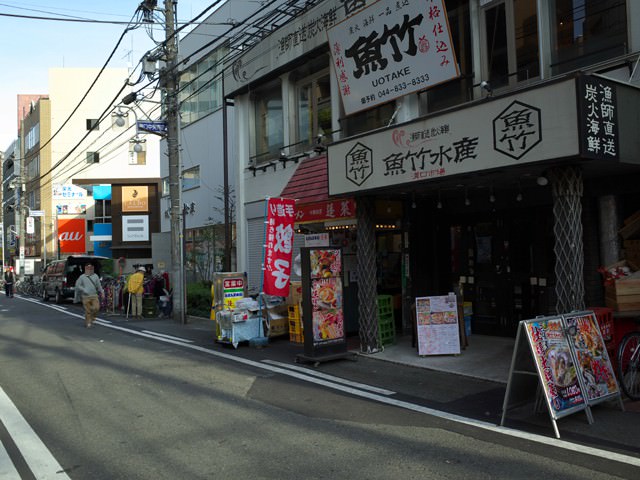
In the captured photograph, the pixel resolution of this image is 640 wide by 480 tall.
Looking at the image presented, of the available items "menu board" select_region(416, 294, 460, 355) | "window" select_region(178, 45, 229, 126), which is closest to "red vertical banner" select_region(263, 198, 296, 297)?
"menu board" select_region(416, 294, 460, 355)

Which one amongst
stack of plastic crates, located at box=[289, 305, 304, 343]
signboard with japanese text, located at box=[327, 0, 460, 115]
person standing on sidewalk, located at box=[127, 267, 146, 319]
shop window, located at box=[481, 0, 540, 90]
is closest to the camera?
signboard with japanese text, located at box=[327, 0, 460, 115]

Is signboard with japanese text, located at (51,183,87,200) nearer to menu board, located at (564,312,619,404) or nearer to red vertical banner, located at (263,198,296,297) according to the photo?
red vertical banner, located at (263,198,296,297)

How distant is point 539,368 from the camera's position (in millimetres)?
5590

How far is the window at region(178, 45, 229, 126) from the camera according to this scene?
21625 mm

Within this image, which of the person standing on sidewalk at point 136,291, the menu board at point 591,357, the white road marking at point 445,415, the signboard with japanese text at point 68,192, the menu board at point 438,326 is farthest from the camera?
the signboard with japanese text at point 68,192

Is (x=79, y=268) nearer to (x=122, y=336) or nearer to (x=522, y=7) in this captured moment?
(x=122, y=336)

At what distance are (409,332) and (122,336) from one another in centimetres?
707

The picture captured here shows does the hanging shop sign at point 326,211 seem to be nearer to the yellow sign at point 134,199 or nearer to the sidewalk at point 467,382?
the sidewalk at point 467,382

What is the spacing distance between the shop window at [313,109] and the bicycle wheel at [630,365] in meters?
8.81

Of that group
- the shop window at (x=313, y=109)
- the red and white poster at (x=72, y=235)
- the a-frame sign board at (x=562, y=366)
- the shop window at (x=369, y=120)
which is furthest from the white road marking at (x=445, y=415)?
the red and white poster at (x=72, y=235)

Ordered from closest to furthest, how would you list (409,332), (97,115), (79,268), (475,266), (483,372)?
(483,372)
(475,266)
(409,332)
(79,268)
(97,115)

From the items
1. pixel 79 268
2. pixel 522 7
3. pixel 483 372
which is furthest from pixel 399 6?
pixel 79 268

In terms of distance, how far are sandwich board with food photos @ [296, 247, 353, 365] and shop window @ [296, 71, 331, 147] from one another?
5.09 meters

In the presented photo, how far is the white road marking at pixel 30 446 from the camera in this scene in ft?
15.9
